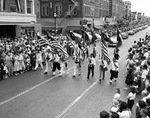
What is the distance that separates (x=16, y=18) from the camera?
1009 inches

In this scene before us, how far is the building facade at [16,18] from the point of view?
23.8 meters

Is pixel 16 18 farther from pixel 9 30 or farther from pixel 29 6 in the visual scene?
pixel 29 6

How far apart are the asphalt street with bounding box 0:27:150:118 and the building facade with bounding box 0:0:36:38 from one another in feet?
37.1

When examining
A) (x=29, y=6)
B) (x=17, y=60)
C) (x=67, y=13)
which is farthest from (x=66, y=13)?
(x=17, y=60)

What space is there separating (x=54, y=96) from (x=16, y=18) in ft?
56.6

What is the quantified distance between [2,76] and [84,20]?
30127 mm

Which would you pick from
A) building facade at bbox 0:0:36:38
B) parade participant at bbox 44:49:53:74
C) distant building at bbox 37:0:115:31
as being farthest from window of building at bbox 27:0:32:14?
parade participant at bbox 44:49:53:74

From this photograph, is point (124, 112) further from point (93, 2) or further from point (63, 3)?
point (93, 2)

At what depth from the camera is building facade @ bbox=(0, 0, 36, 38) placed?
23.8m

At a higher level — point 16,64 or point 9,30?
point 9,30

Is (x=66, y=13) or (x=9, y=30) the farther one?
(x=66, y=13)

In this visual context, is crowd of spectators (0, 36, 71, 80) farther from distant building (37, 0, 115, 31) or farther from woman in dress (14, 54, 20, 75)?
distant building (37, 0, 115, 31)

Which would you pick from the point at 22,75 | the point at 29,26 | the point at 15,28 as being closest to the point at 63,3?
the point at 29,26

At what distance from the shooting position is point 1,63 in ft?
43.3
